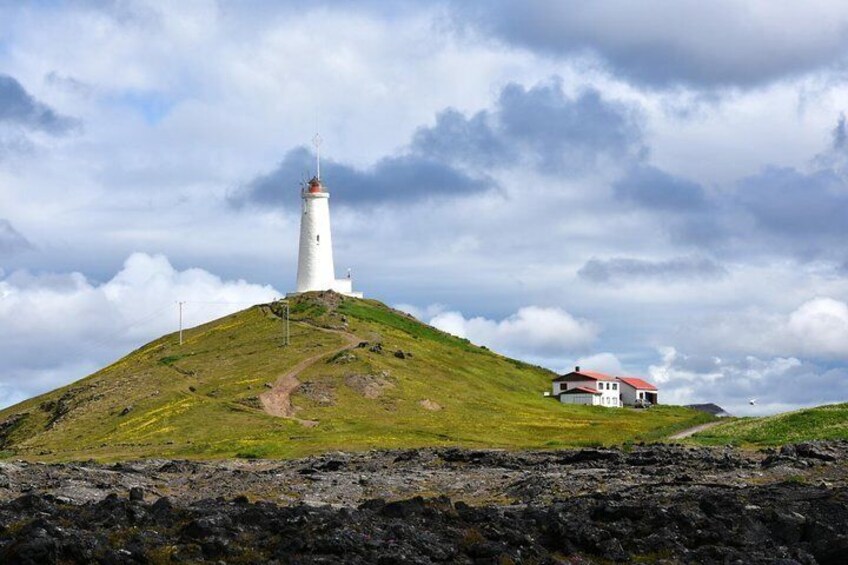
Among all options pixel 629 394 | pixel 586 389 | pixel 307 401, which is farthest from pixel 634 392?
pixel 307 401

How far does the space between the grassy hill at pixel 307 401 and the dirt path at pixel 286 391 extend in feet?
0.70

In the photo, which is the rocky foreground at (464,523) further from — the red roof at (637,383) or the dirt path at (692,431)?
the red roof at (637,383)

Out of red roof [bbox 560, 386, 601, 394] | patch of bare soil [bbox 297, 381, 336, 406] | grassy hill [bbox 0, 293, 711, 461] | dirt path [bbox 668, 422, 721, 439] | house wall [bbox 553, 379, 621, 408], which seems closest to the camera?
grassy hill [bbox 0, 293, 711, 461]

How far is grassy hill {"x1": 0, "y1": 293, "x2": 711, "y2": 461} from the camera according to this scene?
9838 centimetres

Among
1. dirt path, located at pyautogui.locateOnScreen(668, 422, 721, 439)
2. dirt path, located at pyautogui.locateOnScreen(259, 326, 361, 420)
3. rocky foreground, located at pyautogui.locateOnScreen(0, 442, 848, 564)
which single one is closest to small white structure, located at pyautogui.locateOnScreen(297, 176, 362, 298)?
dirt path, located at pyautogui.locateOnScreen(259, 326, 361, 420)

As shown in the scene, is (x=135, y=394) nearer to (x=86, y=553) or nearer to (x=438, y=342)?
(x=438, y=342)

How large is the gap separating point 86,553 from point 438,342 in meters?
125

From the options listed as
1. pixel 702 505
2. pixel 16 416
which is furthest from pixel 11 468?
pixel 16 416

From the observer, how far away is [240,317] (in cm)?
15838

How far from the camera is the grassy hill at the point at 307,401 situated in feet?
323

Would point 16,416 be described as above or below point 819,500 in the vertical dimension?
above

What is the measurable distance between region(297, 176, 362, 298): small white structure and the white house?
32.6m

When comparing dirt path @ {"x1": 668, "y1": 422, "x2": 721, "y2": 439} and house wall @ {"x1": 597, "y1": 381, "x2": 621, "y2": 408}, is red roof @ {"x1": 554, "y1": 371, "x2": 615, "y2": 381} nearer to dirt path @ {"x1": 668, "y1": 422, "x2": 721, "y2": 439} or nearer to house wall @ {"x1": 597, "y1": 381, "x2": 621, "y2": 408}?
house wall @ {"x1": 597, "y1": 381, "x2": 621, "y2": 408}

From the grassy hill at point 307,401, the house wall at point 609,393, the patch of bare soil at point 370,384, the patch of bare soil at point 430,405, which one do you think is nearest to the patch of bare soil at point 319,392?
the grassy hill at point 307,401
